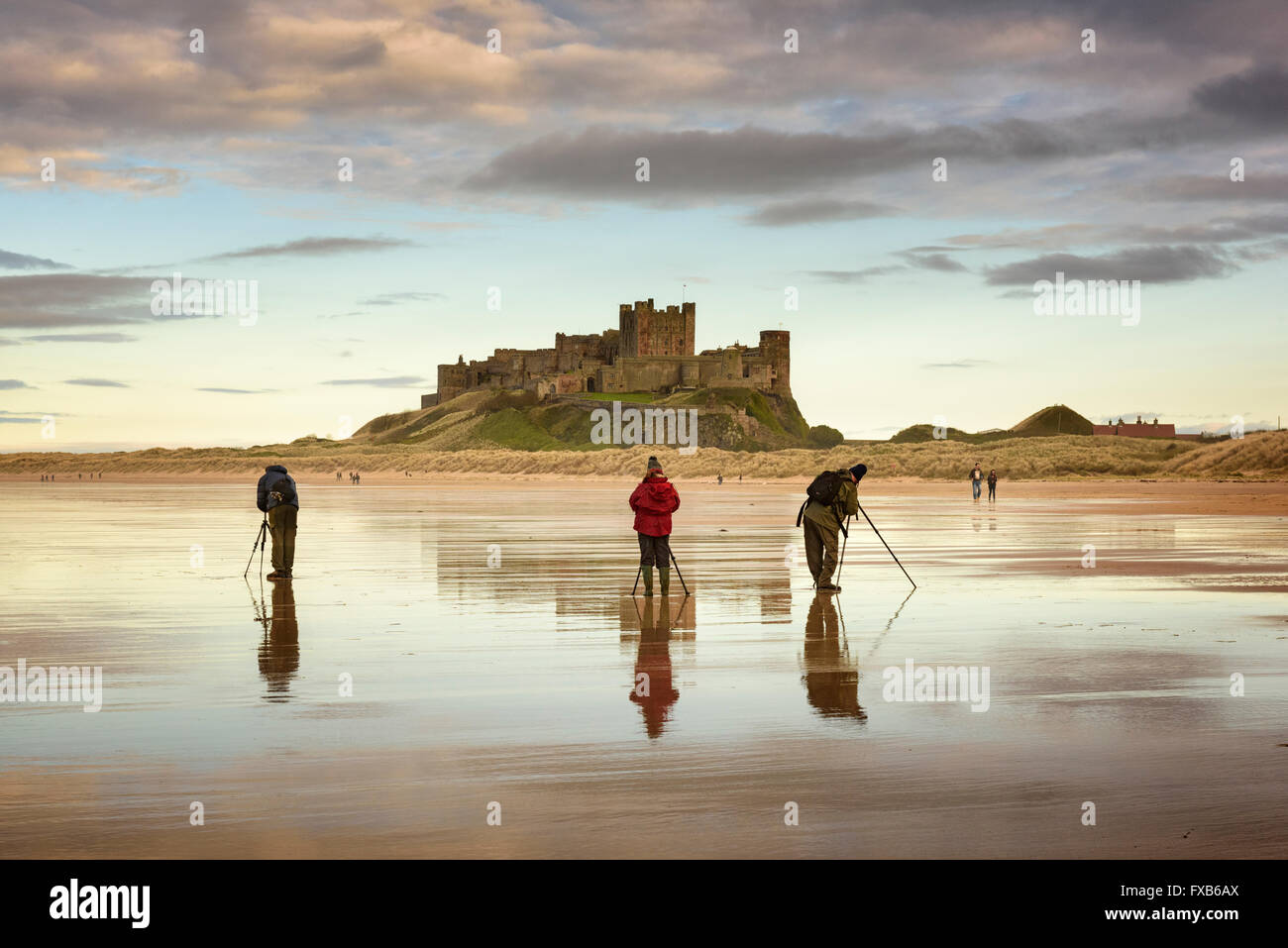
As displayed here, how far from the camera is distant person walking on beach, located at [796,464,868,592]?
617 inches

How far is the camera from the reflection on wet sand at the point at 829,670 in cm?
835

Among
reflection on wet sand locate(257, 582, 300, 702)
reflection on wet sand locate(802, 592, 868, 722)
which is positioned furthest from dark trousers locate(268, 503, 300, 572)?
reflection on wet sand locate(802, 592, 868, 722)

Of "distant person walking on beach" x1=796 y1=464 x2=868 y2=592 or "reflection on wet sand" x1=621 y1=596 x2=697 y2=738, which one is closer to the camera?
"reflection on wet sand" x1=621 y1=596 x2=697 y2=738

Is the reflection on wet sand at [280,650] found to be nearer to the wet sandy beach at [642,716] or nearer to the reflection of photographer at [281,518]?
the wet sandy beach at [642,716]

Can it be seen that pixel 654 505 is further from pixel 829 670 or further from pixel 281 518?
pixel 281 518

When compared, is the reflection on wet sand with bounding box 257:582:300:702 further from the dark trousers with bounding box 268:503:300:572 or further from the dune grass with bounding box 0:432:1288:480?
the dune grass with bounding box 0:432:1288:480

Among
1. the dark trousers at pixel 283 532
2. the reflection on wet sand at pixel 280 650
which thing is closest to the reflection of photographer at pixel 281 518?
the dark trousers at pixel 283 532

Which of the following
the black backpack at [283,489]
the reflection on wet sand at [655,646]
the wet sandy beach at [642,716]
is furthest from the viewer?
the black backpack at [283,489]

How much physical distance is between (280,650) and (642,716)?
4.45m

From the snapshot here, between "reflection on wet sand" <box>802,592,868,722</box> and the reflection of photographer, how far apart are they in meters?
8.02

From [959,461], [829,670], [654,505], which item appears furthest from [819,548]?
[959,461]

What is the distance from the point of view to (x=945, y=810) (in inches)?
228

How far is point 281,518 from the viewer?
17172 mm

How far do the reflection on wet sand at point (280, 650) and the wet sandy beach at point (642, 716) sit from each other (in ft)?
0.19
